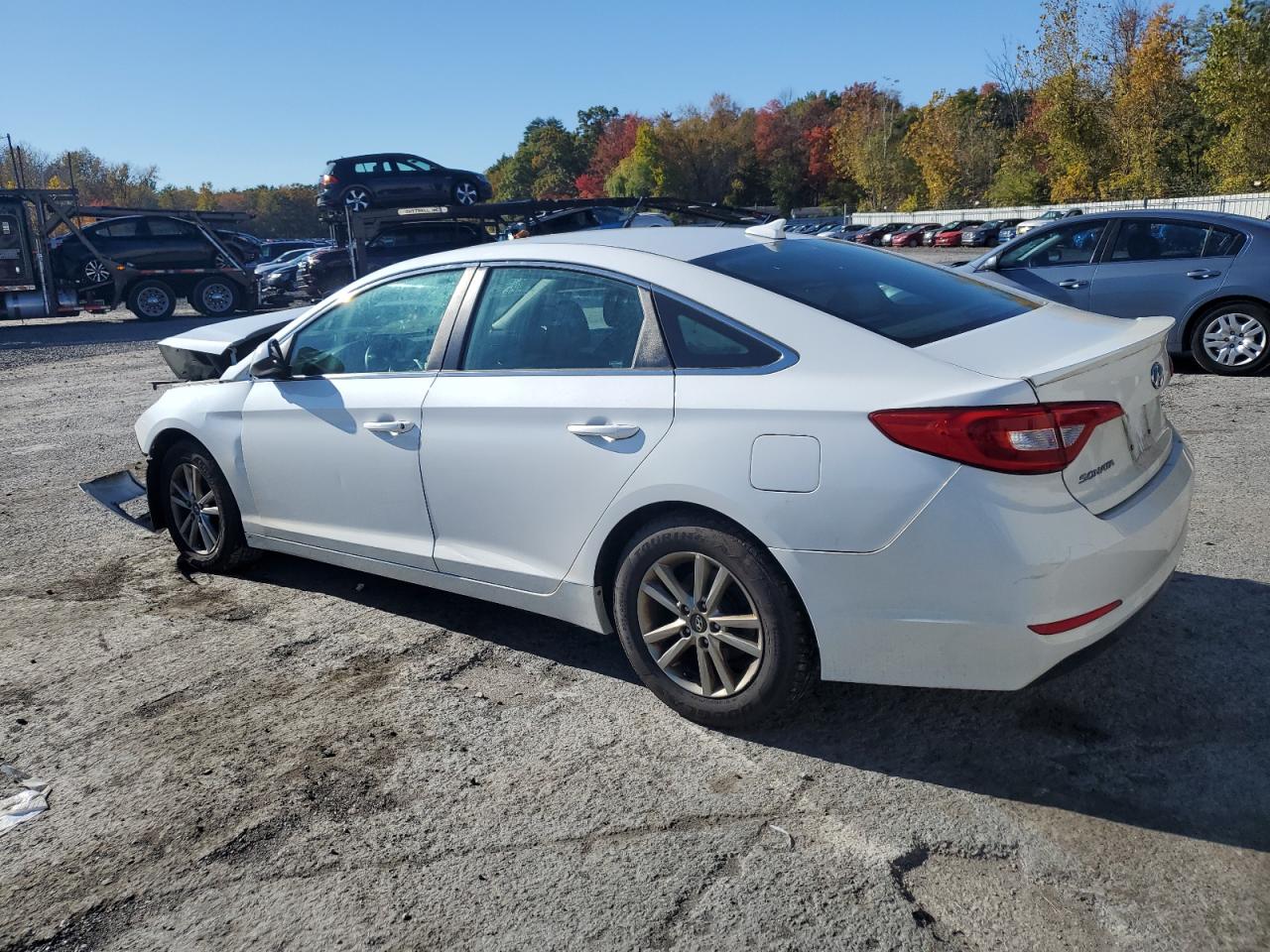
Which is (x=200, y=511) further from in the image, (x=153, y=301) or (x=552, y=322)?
(x=153, y=301)

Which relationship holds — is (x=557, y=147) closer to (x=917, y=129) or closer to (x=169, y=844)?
(x=917, y=129)

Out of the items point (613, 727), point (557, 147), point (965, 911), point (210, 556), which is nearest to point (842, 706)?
point (613, 727)

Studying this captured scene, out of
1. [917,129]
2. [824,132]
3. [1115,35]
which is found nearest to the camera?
[1115,35]

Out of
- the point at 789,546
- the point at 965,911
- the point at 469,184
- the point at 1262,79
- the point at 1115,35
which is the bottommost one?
the point at 965,911

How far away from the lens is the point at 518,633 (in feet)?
14.5

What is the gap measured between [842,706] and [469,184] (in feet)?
65.6

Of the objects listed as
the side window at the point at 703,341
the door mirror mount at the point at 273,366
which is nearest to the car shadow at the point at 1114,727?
the side window at the point at 703,341

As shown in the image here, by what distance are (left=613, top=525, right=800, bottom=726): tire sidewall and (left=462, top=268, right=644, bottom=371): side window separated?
0.65 m

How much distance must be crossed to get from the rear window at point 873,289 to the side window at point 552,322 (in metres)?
0.35

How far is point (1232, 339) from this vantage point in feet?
29.1

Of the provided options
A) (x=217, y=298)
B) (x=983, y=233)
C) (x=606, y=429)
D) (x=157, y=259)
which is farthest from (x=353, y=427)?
(x=983, y=233)

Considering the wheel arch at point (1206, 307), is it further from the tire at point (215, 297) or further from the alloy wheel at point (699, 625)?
the tire at point (215, 297)

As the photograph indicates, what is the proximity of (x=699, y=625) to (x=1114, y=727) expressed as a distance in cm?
133

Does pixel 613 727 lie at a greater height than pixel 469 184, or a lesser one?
lesser
